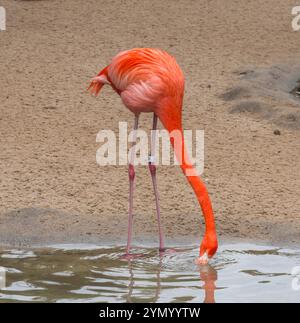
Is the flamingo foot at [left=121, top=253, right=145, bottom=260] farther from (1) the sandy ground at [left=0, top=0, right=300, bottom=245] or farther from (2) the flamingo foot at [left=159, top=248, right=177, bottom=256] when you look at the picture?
(1) the sandy ground at [left=0, top=0, right=300, bottom=245]

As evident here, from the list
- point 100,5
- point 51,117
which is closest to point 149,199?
point 51,117

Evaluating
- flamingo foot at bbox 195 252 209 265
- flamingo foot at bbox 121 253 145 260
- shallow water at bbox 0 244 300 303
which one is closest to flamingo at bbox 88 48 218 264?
flamingo foot at bbox 121 253 145 260

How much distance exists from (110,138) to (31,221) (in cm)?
188

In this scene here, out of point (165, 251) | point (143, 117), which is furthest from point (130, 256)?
point (143, 117)

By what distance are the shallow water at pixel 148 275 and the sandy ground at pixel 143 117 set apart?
12.1 inches

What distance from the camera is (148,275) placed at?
17.8 ft

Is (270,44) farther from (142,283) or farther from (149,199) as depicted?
(142,283)

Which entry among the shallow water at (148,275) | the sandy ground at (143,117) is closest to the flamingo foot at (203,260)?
the shallow water at (148,275)

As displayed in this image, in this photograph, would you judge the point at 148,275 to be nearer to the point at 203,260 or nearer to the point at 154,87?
the point at 203,260

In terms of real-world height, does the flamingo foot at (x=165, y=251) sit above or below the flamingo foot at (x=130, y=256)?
above

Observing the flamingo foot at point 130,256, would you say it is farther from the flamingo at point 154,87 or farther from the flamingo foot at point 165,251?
the flamingo foot at point 165,251

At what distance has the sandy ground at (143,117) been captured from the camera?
20.9ft

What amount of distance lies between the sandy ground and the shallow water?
1.01ft

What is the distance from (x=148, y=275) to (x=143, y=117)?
344cm
